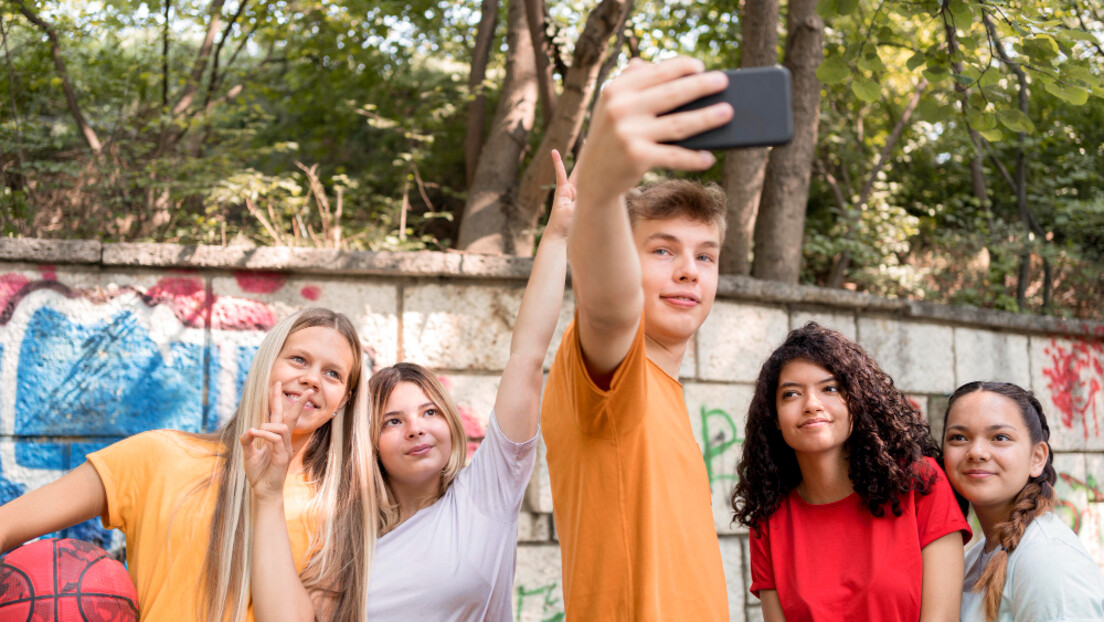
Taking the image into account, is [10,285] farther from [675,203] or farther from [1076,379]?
[1076,379]

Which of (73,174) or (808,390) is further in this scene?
(73,174)

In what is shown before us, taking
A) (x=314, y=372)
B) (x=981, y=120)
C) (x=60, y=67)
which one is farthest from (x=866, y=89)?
(x=60, y=67)

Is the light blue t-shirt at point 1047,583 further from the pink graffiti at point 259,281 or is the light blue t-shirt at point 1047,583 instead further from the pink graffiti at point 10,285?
the pink graffiti at point 10,285

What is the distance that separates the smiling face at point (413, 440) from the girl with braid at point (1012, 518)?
5.02 feet

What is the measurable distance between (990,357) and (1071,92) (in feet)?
10.3

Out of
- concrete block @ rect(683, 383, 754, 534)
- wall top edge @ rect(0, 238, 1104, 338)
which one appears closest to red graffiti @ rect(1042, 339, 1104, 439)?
wall top edge @ rect(0, 238, 1104, 338)

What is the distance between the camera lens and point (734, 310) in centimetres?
472

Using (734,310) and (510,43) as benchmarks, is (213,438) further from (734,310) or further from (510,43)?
(510,43)

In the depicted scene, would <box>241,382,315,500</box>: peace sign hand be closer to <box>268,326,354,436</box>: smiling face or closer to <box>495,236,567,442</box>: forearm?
<box>268,326,354,436</box>: smiling face

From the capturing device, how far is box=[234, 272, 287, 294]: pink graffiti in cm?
407

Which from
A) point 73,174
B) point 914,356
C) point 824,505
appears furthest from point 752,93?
point 73,174

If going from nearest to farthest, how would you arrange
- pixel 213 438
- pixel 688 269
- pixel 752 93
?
pixel 752 93 → pixel 688 269 → pixel 213 438

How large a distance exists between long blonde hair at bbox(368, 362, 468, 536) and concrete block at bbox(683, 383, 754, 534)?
2145 mm

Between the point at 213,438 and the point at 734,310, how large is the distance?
311 cm
